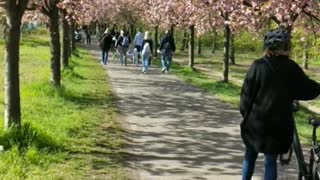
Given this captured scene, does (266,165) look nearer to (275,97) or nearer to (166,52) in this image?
(275,97)

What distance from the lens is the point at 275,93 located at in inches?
195

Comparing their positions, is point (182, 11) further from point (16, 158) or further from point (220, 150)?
point (16, 158)

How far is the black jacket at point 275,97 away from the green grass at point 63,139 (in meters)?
2.31

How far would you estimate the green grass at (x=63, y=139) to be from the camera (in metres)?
6.76

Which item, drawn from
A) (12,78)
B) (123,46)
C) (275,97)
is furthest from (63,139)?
(123,46)

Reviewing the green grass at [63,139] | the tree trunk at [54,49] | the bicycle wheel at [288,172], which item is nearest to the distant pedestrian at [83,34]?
the tree trunk at [54,49]

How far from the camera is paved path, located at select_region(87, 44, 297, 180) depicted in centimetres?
716

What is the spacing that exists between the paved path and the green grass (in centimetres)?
36

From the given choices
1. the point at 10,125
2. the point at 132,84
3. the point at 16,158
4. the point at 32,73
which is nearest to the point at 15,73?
the point at 10,125

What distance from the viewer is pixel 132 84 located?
Answer: 1766 centimetres

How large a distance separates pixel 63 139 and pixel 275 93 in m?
4.43

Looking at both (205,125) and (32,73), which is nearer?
(205,125)

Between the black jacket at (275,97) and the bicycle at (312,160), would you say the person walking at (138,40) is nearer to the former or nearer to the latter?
the bicycle at (312,160)

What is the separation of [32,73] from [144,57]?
4638 millimetres
